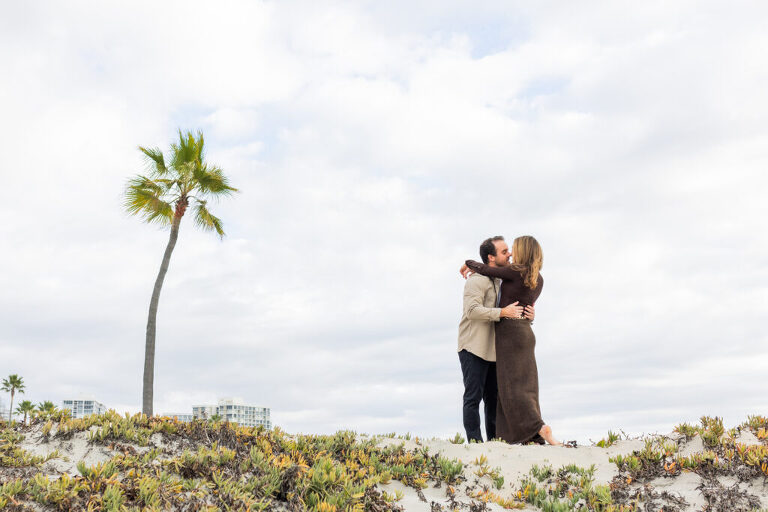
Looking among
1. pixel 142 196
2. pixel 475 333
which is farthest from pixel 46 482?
pixel 142 196

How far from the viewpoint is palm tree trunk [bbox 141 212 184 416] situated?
Result: 54.4 feet

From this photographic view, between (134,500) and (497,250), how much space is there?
19.5ft

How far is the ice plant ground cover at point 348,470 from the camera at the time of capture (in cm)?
545

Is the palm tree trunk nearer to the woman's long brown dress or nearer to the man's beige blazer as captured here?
the man's beige blazer

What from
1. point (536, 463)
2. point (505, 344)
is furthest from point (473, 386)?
point (536, 463)

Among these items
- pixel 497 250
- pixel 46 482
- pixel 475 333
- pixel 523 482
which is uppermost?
pixel 497 250

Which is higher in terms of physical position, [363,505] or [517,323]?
[517,323]

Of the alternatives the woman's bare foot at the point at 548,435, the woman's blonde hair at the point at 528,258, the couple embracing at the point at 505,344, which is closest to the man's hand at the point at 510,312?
the couple embracing at the point at 505,344

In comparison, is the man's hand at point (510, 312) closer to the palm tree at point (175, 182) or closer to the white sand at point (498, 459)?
the white sand at point (498, 459)

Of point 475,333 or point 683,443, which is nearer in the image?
point 683,443

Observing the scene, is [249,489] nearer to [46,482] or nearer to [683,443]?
[46,482]

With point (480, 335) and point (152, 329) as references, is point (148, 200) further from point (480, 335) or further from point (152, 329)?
point (480, 335)

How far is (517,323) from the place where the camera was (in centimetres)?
880

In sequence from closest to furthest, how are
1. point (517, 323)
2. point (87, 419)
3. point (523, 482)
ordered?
point (523, 482), point (87, 419), point (517, 323)
